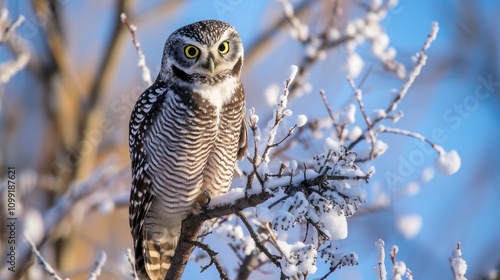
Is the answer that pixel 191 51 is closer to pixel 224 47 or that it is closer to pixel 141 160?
pixel 224 47

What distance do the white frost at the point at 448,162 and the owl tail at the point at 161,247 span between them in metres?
1.86

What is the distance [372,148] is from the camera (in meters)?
3.94

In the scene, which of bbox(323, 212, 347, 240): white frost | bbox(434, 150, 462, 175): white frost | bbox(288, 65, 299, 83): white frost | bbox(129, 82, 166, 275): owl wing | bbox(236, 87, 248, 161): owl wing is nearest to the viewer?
bbox(323, 212, 347, 240): white frost

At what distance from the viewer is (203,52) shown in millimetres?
3912

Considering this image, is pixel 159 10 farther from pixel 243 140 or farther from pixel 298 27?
pixel 243 140

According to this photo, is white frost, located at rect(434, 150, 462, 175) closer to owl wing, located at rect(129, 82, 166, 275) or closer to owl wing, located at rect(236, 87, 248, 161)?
owl wing, located at rect(236, 87, 248, 161)

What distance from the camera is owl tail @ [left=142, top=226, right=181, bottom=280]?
4324 millimetres

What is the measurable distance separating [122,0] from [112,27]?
427 millimetres

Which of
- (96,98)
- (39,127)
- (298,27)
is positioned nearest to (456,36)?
(298,27)

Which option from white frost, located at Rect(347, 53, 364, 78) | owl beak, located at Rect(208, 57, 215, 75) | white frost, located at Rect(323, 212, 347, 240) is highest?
white frost, located at Rect(347, 53, 364, 78)

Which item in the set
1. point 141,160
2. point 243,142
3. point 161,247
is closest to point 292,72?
point 243,142

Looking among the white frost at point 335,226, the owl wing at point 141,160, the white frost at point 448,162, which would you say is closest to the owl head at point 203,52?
the owl wing at point 141,160

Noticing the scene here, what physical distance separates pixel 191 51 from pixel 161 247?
4.54 feet

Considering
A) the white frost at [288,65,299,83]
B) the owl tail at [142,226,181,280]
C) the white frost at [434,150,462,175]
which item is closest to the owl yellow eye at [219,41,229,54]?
the white frost at [288,65,299,83]
